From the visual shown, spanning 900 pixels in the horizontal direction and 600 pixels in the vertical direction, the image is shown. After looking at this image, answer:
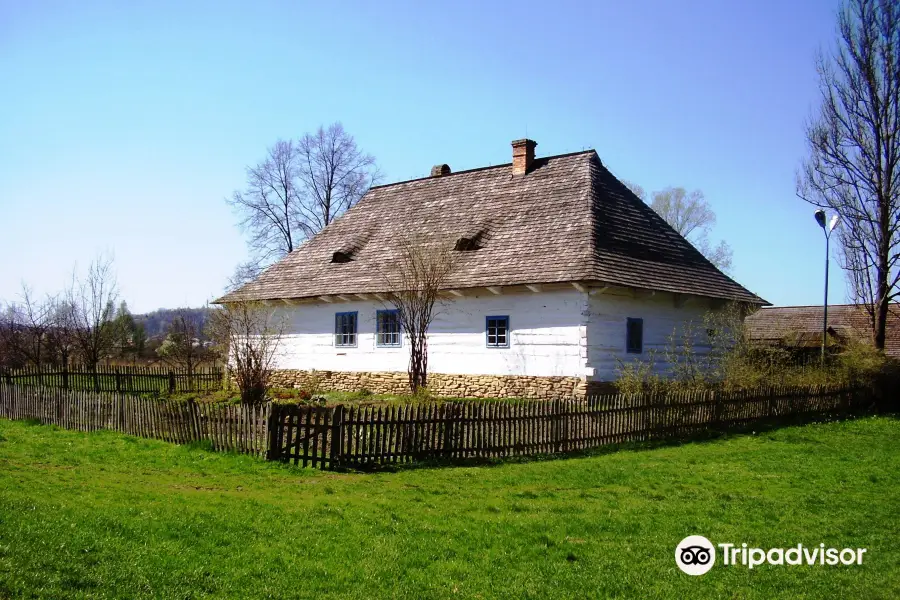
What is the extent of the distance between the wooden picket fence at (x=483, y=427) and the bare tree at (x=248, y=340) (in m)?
3.39

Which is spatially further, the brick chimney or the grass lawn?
the brick chimney

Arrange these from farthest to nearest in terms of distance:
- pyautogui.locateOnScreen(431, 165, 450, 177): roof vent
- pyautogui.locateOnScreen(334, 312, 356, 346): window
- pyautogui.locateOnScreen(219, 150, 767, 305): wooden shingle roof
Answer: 1. pyautogui.locateOnScreen(431, 165, 450, 177): roof vent
2. pyautogui.locateOnScreen(334, 312, 356, 346): window
3. pyautogui.locateOnScreen(219, 150, 767, 305): wooden shingle roof

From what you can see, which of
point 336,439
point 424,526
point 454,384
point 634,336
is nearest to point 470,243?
point 454,384

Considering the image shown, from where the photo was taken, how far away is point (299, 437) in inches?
461

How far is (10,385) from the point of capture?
18125 mm

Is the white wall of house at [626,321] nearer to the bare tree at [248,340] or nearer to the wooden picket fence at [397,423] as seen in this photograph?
the wooden picket fence at [397,423]

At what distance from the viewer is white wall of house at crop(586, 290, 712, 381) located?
20234 millimetres

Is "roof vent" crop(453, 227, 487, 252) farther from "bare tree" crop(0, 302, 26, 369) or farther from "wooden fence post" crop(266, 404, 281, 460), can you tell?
"bare tree" crop(0, 302, 26, 369)

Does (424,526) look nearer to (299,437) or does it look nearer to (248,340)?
(299,437)

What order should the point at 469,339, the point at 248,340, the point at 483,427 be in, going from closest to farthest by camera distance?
1. the point at 483,427
2. the point at 248,340
3. the point at 469,339

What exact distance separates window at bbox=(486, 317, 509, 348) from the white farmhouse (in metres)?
0.03

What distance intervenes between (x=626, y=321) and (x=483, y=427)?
9.37 meters

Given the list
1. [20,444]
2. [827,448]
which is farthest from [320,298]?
[827,448]

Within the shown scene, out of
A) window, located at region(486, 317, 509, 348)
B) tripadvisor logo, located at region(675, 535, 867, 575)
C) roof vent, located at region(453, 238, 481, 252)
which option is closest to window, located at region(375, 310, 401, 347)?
roof vent, located at region(453, 238, 481, 252)
